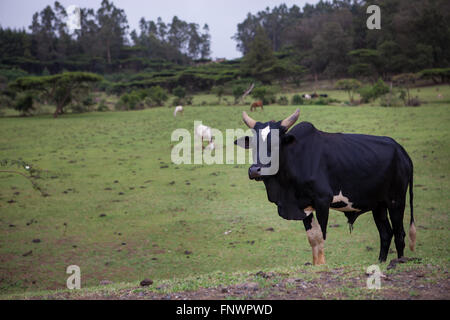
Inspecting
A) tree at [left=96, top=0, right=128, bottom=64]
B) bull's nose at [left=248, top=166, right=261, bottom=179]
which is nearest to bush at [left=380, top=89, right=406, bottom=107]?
bull's nose at [left=248, top=166, right=261, bottom=179]

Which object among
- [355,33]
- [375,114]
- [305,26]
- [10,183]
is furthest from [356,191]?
[305,26]

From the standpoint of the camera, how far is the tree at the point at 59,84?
1005 inches

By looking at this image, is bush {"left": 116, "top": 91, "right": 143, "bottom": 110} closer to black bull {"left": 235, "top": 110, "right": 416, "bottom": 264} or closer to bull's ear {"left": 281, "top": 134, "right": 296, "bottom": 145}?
black bull {"left": 235, "top": 110, "right": 416, "bottom": 264}

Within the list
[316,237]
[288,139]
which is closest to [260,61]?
[288,139]

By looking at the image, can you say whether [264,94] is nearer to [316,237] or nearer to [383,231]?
[383,231]

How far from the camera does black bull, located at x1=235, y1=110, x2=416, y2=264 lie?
4.81 metres

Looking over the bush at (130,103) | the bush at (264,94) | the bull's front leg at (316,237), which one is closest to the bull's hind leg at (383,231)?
the bull's front leg at (316,237)

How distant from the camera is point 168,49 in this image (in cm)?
7200

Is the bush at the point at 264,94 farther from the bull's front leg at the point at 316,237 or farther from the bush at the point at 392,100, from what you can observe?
the bull's front leg at the point at 316,237

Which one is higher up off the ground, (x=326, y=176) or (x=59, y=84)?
(x=59, y=84)

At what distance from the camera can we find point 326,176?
15.8 feet

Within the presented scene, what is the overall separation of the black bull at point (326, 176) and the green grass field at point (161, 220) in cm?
68

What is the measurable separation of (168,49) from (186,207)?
2616 inches

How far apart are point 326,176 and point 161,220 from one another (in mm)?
4311
